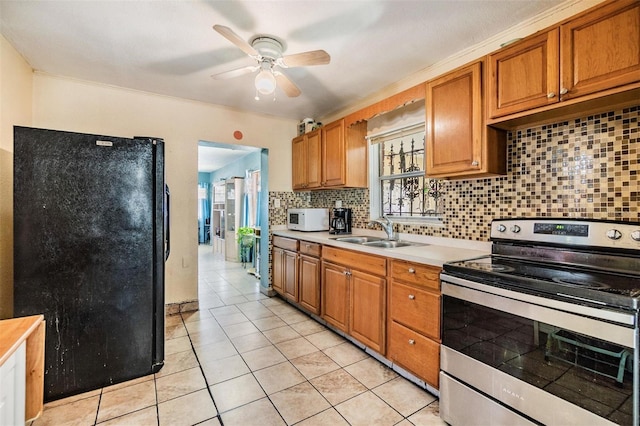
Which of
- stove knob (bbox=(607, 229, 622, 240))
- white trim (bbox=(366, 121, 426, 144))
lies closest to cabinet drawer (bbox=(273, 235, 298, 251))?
white trim (bbox=(366, 121, 426, 144))

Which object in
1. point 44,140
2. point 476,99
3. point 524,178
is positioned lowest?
point 524,178

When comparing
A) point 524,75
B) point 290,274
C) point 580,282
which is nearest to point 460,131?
point 524,75

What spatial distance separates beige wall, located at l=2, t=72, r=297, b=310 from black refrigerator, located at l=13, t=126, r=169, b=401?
133cm

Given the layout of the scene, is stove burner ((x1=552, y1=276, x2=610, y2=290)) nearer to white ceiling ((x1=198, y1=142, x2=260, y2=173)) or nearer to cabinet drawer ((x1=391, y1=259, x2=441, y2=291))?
cabinet drawer ((x1=391, y1=259, x2=441, y2=291))

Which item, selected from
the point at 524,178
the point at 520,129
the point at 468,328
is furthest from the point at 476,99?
the point at 468,328

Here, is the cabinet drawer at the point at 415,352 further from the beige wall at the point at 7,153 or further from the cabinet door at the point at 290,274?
the beige wall at the point at 7,153

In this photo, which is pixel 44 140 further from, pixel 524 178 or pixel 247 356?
pixel 524 178

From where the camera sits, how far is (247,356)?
2.35 metres

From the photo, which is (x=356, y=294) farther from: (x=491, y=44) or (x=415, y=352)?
(x=491, y=44)

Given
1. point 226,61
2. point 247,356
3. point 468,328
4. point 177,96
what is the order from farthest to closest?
point 177,96
point 226,61
point 247,356
point 468,328

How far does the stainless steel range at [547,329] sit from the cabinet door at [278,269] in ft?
7.56

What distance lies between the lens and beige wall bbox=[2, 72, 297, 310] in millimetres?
2846

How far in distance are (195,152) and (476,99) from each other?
9.92 feet

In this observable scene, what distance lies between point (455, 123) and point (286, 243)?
7.50 feet
